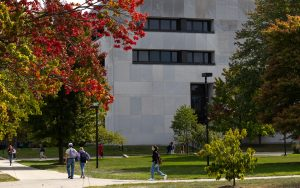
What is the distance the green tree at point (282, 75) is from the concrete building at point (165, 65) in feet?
131

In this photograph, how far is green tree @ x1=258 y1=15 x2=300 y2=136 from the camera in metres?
30.3

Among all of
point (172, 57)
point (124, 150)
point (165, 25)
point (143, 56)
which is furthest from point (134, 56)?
point (124, 150)

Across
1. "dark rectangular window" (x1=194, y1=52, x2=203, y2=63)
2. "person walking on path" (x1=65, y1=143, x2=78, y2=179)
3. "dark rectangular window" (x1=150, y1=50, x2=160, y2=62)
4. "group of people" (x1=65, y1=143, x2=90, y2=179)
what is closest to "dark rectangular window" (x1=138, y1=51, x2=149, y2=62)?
"dark rectangular window" (x1=150, y1=50, x2=160, y2=62)

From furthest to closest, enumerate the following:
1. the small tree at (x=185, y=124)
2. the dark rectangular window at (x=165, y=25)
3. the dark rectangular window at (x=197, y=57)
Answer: the dark rectangular window at (x=197, y=57), the dark rectangular window at (x=165, y=25), the small tree at (x=185, y=124)

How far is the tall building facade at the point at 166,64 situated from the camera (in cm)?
7094

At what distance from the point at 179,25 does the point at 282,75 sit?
142ft

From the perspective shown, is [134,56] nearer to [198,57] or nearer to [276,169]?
[198,57]

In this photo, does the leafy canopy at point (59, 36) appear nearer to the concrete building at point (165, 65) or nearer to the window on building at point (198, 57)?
the concrete building at point (165, 65)

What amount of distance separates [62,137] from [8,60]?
29.8 meters

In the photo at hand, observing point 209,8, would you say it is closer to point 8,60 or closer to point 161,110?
point 161,110

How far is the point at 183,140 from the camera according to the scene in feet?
205

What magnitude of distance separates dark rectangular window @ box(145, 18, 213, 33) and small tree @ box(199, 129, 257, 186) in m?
54.9

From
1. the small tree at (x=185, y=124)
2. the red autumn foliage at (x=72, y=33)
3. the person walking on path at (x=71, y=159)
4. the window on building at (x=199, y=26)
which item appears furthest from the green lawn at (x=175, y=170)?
the window on building at (x=199, y=26)

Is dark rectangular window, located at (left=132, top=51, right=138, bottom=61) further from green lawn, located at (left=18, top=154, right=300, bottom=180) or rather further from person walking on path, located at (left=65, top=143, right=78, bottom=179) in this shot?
person walking on path, located at (left=65, top=143, right=78, bottom=179)
